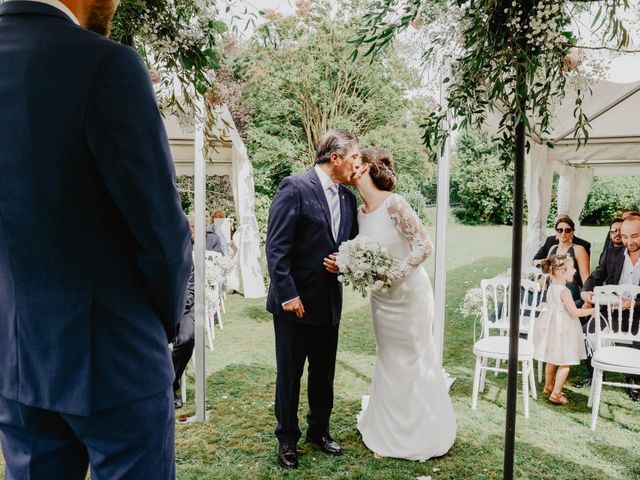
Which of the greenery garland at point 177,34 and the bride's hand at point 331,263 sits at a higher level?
the greenery garland at point 177,34

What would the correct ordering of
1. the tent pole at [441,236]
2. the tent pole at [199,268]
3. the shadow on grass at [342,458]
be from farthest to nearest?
1. the tent pole at [441,236]
2. the tent pole at [199,268]
3. the shadow on grass at [342,458]

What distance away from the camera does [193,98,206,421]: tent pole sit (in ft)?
13.3

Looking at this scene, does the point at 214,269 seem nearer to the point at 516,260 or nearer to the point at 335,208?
the point at 335,208

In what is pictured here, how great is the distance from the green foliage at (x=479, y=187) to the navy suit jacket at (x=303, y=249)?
21005 millimetres

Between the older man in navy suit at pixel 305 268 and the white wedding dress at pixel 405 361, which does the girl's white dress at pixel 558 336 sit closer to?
the white wedding dress at pixel 405 361

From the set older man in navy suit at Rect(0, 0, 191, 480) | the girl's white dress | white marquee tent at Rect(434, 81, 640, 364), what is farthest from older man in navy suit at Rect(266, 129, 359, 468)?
the girl's white dress

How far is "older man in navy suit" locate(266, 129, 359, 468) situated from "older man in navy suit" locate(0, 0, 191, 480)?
1993 mm

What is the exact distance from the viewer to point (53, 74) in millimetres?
1133

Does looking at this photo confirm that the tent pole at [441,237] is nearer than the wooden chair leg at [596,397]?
No

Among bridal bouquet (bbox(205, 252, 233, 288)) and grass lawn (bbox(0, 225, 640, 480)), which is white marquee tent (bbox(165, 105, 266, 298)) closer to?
bridal bouquet (bbox(205, 252, 233, 288))

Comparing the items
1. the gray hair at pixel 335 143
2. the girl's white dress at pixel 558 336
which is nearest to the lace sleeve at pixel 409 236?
the gray hair at pixel 335 143

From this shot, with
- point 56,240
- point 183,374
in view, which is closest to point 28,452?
point 56,240

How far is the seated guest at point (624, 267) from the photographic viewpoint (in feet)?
17.7

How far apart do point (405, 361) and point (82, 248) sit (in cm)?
289
